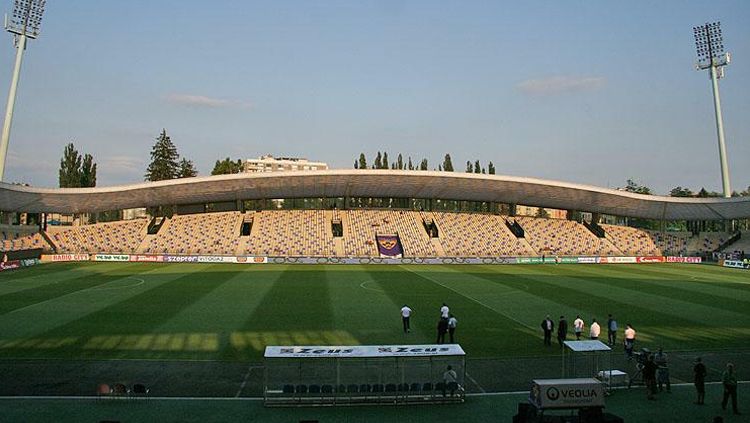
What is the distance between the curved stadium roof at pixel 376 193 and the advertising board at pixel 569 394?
55.0 m

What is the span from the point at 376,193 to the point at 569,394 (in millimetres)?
63389

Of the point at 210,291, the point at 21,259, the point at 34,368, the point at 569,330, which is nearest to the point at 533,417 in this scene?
the point at 569,330

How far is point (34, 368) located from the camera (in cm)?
1911

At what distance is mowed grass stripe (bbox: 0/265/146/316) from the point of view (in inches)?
1234

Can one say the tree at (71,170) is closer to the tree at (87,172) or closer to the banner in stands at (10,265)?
the tree at (87,172)

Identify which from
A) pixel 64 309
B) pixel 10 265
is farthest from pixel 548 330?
pixel 10 265

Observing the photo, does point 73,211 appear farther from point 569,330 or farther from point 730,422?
point 730,422

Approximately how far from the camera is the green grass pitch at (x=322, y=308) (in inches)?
907

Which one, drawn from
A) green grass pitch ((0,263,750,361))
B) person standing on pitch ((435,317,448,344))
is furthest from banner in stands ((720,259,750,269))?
person standing on pitch ((435,317,448,344))

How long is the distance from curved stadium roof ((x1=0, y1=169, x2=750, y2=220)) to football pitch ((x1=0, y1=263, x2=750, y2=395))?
17545 millimetres

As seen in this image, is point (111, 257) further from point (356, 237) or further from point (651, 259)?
point (651, 259)

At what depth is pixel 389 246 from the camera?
6956 centimetres

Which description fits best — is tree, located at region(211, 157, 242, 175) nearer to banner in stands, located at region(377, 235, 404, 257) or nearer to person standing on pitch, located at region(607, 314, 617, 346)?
banner in stands, located at region(377, 235, 404, 257)

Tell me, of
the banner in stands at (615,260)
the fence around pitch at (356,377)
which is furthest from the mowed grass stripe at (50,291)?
the banner in stands at (615,260)
